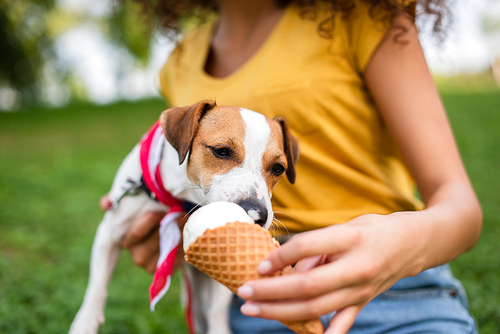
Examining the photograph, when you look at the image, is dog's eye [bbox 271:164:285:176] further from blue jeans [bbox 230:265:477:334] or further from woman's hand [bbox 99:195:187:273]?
blue jeans [bbox 230:265:477:334]

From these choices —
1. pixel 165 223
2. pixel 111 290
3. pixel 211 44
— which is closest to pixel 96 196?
pixel 111 290

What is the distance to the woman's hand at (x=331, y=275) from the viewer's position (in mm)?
995

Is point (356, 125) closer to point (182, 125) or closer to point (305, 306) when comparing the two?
point (182, 125)

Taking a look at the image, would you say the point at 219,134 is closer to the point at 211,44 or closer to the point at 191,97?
the point at 191,97

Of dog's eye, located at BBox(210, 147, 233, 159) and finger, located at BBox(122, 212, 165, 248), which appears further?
finger, located at BBox(122, 212, 165, 248)

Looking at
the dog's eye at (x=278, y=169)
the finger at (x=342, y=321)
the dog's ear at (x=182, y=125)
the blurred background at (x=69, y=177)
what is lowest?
the blurred background at (x=69, y=177)

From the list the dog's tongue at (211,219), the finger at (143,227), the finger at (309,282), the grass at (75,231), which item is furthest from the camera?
the grass at (75,231)

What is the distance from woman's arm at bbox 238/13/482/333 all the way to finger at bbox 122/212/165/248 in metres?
1.10

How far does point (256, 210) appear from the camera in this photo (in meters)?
1.46

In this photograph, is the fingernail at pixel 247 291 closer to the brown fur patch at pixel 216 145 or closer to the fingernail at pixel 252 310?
the fingernail at pixel 252 310

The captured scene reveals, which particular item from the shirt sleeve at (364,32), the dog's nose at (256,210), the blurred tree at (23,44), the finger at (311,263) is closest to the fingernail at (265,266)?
the finger at (311,263)

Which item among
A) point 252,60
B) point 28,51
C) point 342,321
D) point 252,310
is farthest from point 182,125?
point 28,51

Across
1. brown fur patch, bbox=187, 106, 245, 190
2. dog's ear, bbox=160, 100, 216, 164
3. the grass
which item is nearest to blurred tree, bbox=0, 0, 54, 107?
the grass

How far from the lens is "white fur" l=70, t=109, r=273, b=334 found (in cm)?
174
